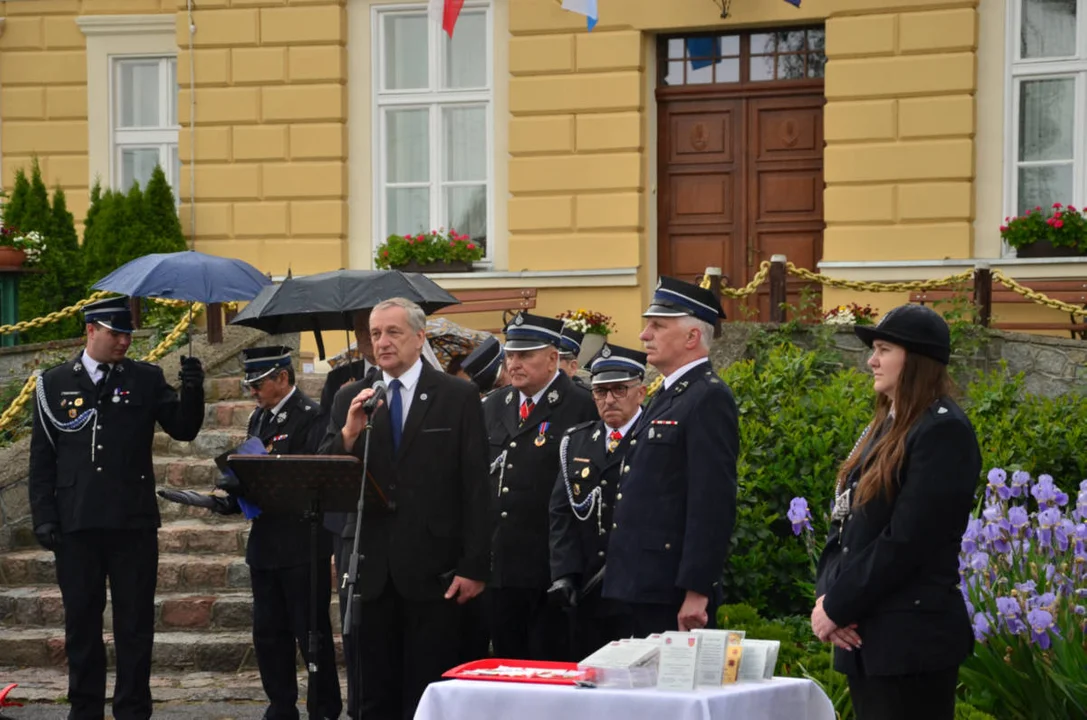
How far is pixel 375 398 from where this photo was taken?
6430 millimetres

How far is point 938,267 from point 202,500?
27.0 feet

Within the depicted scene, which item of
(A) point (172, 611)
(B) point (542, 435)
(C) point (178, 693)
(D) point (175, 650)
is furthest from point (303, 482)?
(A) point (172, 611)

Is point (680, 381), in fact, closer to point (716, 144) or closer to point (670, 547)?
point (670, 547)

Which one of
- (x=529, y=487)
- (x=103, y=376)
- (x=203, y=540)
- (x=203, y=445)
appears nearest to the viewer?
(x=529, y=487)

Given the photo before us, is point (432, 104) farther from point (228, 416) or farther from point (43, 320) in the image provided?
point (228, 416)

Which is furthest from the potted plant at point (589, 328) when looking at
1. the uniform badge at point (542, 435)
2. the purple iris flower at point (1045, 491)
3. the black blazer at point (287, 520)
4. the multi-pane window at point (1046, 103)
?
the purple iris flower at point (1045, 491)

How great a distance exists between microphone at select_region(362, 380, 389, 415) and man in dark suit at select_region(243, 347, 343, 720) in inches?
64.7

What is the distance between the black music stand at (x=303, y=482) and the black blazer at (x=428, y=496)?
133 mm

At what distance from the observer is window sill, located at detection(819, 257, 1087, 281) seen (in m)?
13.9

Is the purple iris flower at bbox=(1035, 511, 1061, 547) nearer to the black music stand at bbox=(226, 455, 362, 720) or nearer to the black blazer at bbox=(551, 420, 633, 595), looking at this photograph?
the black blazer at bbox=(551, 420, 633, 595)

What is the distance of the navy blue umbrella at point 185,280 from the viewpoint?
9.12 m

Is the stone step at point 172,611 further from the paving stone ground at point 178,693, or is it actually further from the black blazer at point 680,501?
the black blazer at point 680,501

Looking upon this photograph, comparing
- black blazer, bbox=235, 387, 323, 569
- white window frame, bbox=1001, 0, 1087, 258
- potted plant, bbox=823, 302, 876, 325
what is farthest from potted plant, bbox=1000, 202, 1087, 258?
black blazer, bbox=235, 387, 323, 569

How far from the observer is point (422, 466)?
266 inches
